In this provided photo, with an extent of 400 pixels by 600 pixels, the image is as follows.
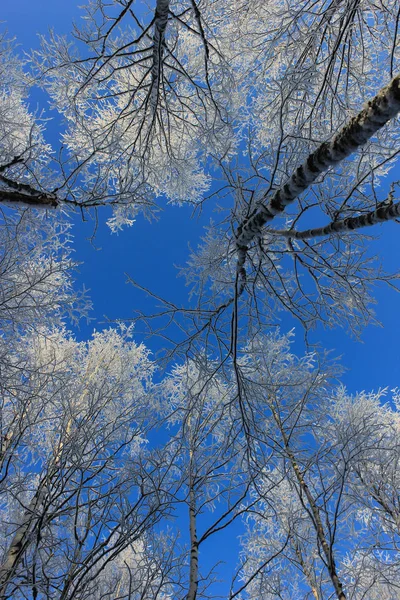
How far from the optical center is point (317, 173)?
203cm

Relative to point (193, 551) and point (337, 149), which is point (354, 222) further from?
point (193, 551)

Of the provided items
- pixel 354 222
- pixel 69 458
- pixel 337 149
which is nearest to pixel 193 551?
pixel 69 458

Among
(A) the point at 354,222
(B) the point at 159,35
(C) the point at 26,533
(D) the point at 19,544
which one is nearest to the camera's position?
(A) the point at 354,222

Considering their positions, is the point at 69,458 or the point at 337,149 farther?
the point at 69,458

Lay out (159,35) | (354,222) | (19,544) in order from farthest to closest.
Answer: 1. (19,544)
2. (159,35)
3. (354,222)

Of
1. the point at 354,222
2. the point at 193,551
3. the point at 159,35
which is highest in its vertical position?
the point at 159,35

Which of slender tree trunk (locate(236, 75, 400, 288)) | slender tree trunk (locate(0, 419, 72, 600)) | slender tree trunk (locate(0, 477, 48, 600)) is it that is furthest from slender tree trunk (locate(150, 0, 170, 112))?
slender tree trunk (locate(0, 477, 48, 600))

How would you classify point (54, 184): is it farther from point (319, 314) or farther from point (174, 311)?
point (319, 314)

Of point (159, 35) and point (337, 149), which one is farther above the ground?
point (159, 35)

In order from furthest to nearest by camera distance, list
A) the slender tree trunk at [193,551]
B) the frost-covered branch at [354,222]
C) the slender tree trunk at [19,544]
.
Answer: the slender tree trunk at [193,551], the slender tree trunk at [19,544], the frost-covered branch at [354,222]

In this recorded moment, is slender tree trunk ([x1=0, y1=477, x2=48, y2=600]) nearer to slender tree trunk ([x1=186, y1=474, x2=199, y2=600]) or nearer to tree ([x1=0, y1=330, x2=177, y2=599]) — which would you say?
tree ([x1=0, y1=330, x2=177, y2=599])

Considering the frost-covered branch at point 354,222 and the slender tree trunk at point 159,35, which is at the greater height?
the slender tree trunk at point 159,35

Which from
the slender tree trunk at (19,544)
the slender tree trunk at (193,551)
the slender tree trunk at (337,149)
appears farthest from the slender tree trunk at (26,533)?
the slender tree trunk at (337,149)

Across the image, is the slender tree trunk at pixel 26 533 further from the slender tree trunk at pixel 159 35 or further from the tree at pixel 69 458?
the slender tree trunk at pixel 159 35
